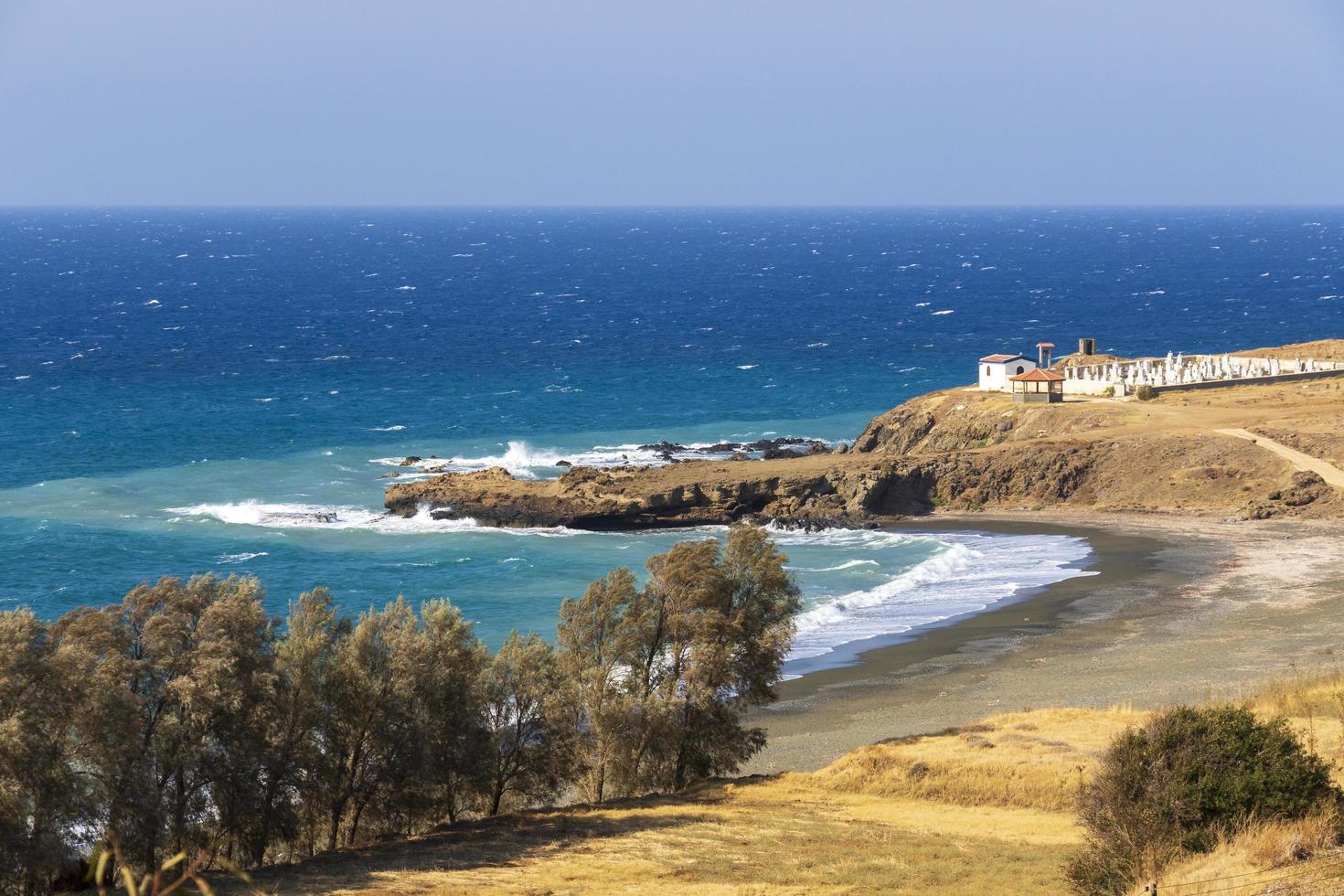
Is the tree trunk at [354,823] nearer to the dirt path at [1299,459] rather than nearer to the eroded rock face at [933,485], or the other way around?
the eroded rock face at [933,485]

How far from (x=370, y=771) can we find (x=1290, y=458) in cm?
4904

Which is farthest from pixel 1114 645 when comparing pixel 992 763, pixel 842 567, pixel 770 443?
pixel 770 443

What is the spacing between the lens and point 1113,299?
17262cm

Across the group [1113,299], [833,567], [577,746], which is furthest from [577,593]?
[1113,299]

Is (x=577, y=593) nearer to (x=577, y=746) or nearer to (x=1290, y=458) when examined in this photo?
(x=577, y=746)

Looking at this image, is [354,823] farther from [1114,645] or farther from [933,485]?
[933,485]

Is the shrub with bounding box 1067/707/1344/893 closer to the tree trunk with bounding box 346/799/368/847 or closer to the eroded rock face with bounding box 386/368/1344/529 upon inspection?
the tree trunk with bounding box 346/799/368/847

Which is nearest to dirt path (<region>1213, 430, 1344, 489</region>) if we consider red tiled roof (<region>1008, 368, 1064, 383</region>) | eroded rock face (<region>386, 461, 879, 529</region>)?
red tiled roof (<region>1008, 368, 1064, 383</region>)

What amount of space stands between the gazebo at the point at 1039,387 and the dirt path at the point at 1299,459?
10.0 metres

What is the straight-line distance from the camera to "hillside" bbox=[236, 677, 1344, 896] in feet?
78.5

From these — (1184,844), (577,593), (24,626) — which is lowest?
(577,593)

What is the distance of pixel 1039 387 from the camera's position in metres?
76.9

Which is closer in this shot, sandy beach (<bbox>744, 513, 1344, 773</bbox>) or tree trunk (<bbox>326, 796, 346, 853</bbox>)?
tree trunk (<bbox>326, 796, 346, 853</bbox>)

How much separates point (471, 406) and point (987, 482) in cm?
4238
